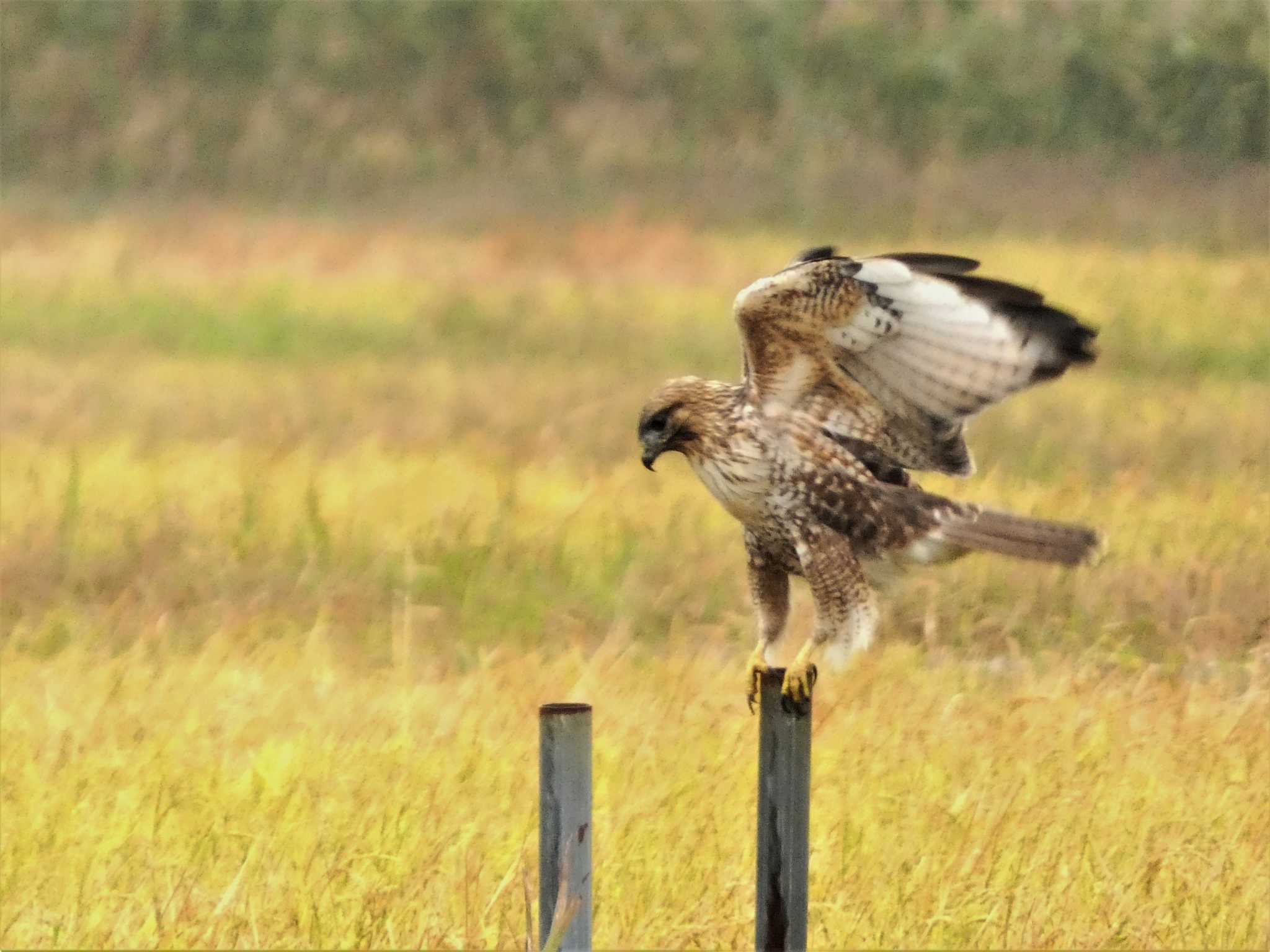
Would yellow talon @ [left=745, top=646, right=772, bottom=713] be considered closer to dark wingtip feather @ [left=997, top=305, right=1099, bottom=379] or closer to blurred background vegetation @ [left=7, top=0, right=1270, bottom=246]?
dark wingtip feather @ [left=997, top=305, right=1099, bottom=379]

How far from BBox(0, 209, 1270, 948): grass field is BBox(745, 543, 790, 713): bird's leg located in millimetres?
554

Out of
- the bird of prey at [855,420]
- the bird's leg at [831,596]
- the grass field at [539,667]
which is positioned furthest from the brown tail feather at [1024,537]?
the grass field at [539,667]

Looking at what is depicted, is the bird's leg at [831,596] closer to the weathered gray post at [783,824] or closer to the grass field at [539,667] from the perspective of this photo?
the weathered gray post at [783,824]

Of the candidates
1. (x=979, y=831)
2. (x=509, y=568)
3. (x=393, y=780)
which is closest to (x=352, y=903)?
(x=393, y=780)

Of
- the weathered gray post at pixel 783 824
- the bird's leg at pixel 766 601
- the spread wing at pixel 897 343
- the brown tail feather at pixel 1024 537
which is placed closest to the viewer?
the weathered gray post at pixel 783 824

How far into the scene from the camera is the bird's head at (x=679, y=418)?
3975 mm

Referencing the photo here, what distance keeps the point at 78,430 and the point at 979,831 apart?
6.34m

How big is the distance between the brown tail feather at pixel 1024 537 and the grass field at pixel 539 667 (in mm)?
841

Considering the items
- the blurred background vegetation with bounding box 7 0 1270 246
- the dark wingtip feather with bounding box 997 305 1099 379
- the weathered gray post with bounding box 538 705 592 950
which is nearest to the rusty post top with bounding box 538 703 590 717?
the weathered gray post with bounding box 538 705 592 950

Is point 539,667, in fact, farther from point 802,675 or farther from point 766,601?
point 802,675

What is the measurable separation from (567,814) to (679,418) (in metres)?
0.97

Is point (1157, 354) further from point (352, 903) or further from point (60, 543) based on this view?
point (352, 903)

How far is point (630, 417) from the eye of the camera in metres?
10.8

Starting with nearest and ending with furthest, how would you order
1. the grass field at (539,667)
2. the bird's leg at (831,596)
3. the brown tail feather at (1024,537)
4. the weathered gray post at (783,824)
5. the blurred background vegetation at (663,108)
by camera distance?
the weathered gray post at (783,824) < the brown tail feather at (1024,537) < the bird's leg at (831,596) < the grass field at (539,667) < the blurred background vegetation at (663,108)
